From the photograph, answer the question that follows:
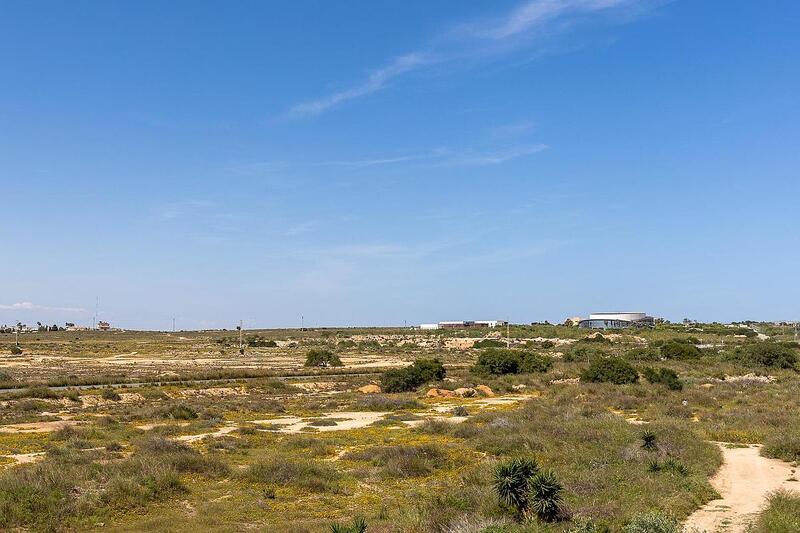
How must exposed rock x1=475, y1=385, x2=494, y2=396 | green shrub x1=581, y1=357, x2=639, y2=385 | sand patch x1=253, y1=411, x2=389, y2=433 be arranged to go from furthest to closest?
green shrub x1=581, y1=357, x2=639, y2=385 < exposed rock x1=475, y1=385, x2=494, y2=396 < sand patch x1=253, y1=411, x2=389, y2=433

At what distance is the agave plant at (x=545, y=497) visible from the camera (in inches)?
609

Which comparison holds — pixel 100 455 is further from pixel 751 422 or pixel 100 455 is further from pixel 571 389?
pixel 571 389

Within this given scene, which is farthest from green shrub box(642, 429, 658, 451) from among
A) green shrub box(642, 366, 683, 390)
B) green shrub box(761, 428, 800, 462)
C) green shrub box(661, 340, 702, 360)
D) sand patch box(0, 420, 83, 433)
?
green shrub box(661, 340, 702, 360)

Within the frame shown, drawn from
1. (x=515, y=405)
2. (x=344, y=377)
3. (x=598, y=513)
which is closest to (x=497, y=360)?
(x=344, y=377)

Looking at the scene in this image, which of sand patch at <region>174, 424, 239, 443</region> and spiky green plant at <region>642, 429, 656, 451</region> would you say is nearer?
spiky green plant at <region>642, 429, 656, 451</region>

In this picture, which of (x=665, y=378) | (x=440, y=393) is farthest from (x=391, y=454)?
(x=665, y=378)

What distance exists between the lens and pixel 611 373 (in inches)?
2096

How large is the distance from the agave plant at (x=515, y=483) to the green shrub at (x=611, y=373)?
3834cm

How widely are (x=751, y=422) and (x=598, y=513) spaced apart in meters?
19.5

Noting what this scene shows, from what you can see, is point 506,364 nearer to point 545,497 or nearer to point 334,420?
point 334,420

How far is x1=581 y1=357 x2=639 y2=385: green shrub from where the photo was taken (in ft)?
172

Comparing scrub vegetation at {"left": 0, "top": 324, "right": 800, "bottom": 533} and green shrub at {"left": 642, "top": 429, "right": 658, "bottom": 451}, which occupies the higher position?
green shrub at {"left": 642, "top": 429, "right": 658, "bottom": 451}

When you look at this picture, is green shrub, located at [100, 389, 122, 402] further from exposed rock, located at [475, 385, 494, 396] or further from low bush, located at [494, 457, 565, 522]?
low bush, located at [494, 457, 565, 522]

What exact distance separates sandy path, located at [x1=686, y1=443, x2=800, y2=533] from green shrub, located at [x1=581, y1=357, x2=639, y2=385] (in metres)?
26.3
